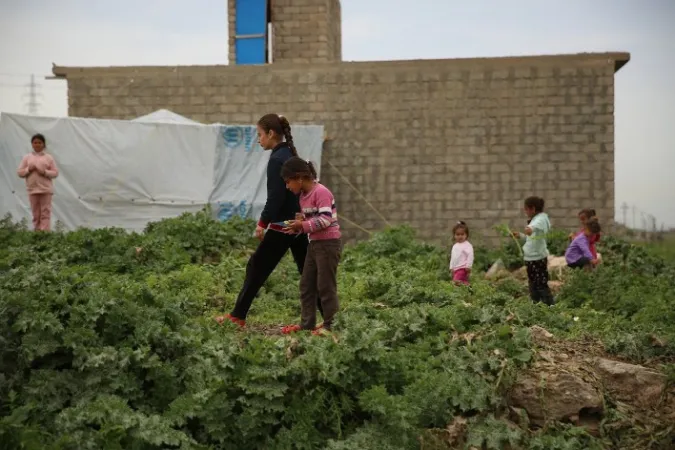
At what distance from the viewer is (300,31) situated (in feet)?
62.2

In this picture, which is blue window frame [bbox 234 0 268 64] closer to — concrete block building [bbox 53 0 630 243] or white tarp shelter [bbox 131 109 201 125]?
concrete block building [bbox 53 0 630 243]

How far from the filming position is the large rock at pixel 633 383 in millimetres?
6125

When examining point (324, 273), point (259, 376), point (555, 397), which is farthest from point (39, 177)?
point (555, 397)

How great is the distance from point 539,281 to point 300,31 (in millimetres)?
10060

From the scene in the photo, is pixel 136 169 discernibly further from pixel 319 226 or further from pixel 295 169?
pixel 319 226

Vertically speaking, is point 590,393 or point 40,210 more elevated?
point 40,210

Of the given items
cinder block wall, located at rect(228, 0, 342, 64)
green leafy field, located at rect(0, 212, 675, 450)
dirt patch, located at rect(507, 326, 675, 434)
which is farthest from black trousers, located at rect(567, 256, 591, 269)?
cinder block wall, located at rect(228, 0, 342, 64)

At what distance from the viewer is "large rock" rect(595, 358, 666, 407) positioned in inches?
241

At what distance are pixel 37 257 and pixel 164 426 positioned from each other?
630 centimetres

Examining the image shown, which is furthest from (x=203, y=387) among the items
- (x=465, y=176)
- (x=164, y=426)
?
(x=465, y=176)

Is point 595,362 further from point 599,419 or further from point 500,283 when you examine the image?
point 500,283

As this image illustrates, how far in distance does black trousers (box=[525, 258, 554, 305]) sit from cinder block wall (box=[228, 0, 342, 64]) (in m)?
9.50

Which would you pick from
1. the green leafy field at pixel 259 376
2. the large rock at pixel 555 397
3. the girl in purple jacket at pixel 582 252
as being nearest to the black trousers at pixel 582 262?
the girl in purple jacket at pixel 582 252

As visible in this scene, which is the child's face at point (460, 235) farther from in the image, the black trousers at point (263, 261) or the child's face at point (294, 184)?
the child's face at point (294, 184)
